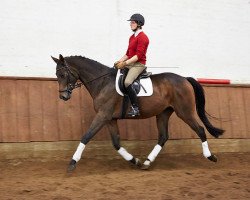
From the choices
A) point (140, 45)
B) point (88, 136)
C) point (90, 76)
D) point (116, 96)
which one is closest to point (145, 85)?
point (116, 96)

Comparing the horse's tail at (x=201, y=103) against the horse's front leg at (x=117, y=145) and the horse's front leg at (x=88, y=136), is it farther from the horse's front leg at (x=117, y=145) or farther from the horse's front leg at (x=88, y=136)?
the horse's front leg at (x=88, y=136)

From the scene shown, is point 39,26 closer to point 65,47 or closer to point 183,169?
point 65,47

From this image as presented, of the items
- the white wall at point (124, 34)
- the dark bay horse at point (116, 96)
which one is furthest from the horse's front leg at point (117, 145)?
the white wall at point (124, 34)

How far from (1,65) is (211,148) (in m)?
5.61

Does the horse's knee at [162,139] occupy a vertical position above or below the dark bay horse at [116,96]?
below

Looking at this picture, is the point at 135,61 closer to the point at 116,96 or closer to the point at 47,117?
the point at 116,96

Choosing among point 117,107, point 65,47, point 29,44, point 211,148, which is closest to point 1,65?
point 29,44

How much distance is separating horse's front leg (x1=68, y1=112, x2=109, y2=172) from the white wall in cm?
220

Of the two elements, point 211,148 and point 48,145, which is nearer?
point 48,145

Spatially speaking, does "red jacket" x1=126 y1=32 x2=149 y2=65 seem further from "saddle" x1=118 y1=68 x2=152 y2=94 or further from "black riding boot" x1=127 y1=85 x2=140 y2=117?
"black riding boot" x1=127 y1=85 x2=140 y2=117

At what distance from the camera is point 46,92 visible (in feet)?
29.6

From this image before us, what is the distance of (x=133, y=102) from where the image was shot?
322 inches

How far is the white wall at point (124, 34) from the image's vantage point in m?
9.16

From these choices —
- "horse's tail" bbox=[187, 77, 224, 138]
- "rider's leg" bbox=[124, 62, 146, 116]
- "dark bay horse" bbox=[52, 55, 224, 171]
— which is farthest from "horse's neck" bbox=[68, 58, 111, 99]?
"horse's tail" bbox=[187, 77, 224, 138]
